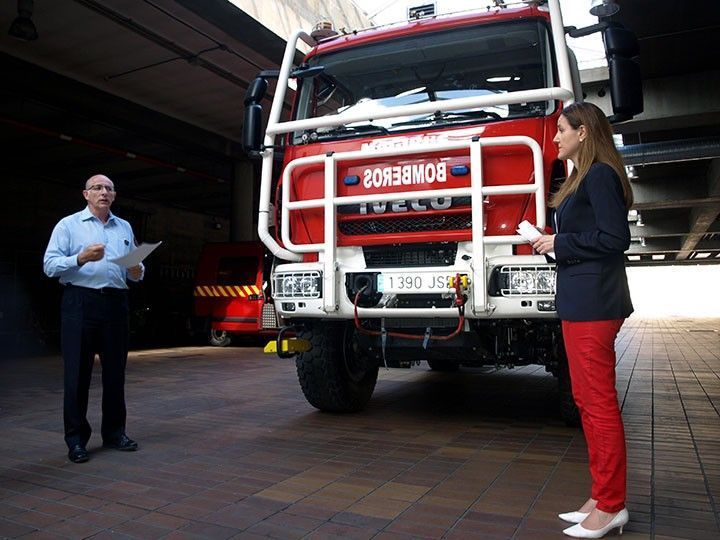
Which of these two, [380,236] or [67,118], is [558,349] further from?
[67,118]

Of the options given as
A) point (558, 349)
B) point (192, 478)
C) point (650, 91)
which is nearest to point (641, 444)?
point (558, 349)

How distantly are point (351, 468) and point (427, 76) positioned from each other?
3069mm

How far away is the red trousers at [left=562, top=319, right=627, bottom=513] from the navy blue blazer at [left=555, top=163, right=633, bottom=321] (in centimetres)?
8

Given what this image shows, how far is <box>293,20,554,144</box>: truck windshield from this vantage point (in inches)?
173

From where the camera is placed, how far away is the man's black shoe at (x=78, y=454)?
151 inches

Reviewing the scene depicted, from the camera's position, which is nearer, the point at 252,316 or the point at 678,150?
the point at 678,150

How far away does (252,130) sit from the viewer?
4.78 meters

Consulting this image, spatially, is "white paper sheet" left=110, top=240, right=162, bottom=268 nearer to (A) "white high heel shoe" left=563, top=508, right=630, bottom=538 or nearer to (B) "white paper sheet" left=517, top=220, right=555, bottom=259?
(B) "white paper sheet" left=517, top=220, right=555, bottom=259

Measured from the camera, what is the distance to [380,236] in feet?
13.9

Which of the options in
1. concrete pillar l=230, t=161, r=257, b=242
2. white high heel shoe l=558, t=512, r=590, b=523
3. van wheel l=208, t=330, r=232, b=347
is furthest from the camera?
concrete pillar l=230, t=161, r=257, b=242

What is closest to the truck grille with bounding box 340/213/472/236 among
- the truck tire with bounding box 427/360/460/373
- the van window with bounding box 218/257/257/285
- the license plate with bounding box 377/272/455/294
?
the license plate with bounding box 377/272/455/294

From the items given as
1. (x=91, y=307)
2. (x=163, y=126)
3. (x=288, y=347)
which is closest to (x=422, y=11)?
(x=288, y=347)

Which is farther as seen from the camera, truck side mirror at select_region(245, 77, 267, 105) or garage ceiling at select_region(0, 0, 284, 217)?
garage ceiling at select_region(0, 0, 284, 217)

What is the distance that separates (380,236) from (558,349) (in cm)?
161
